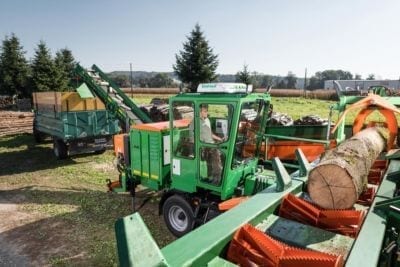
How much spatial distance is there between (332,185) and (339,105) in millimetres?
2277

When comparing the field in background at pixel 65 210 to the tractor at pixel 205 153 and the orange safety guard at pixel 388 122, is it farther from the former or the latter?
the orange safety guard at pixel 388 122

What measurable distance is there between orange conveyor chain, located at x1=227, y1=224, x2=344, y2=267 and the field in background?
3398mm

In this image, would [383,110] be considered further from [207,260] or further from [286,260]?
[207,260]

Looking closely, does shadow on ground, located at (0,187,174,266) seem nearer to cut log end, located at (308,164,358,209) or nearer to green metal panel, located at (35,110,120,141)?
green metal panel, located at (35,110,120,141)

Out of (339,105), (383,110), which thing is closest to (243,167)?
(339,105)

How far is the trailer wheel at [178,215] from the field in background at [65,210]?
21cm

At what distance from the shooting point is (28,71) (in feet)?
91.7

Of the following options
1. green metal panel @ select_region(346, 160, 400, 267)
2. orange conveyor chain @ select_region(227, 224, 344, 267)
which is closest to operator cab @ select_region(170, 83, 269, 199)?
green metal panel @ select_region(346, 160, 400, 267)

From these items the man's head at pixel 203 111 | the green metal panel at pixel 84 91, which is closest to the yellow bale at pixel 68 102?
the green metal panel at pixel 84 91

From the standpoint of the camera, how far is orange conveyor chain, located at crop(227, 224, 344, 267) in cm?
180

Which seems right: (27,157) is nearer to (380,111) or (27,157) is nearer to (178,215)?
(178,215)

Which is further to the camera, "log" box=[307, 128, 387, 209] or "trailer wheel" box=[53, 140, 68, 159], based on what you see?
"trailer wheel" box=[53, 140, 68, 159]

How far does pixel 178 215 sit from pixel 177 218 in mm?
59

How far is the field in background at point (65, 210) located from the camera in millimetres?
5227
